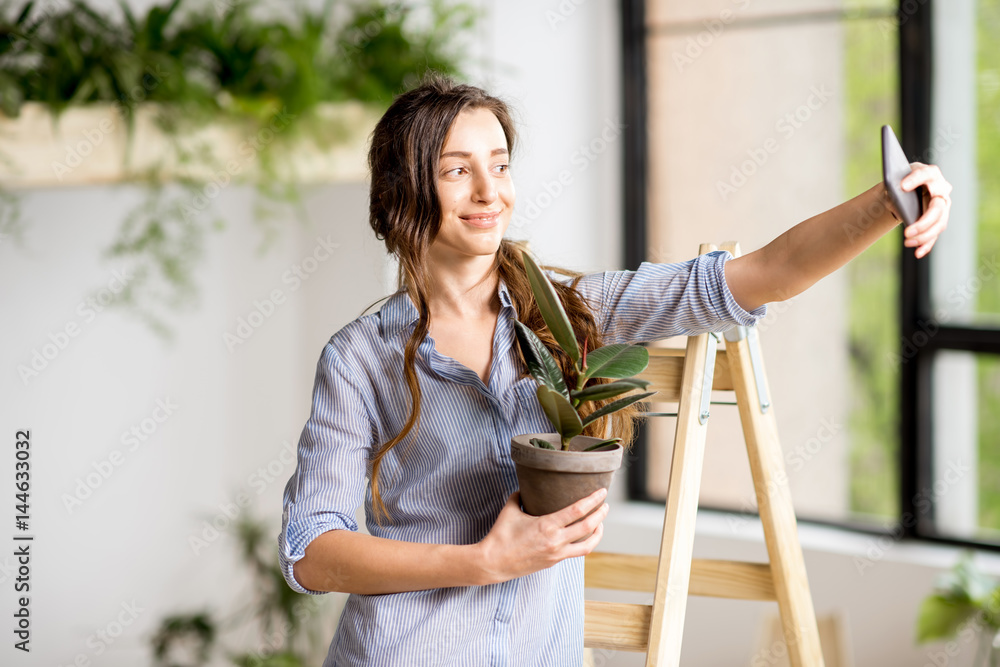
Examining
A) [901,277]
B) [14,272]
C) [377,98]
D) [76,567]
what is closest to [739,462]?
[901,277]

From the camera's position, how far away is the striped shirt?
1.18 metres

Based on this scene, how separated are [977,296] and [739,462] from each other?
83cm

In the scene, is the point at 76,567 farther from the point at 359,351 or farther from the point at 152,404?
the point at 359,351

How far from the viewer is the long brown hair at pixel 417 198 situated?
3.79 feet

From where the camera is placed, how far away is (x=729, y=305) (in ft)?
3.97

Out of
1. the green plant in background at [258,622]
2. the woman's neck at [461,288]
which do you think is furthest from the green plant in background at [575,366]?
the green plant in background at [258,622]

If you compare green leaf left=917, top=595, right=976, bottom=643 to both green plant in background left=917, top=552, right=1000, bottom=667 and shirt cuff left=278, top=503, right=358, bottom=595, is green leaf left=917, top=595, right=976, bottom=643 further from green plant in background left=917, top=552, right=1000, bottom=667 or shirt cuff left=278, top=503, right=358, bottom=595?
shirt cuff left=278, top=503, right=358, bottom=595

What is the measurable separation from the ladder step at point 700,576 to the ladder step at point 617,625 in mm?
87

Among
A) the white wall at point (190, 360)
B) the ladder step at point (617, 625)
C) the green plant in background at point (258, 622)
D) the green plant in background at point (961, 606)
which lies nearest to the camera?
the ladder step at point (617, 625)

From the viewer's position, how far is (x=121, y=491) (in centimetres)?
243

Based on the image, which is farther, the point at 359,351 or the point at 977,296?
the point at 977,296

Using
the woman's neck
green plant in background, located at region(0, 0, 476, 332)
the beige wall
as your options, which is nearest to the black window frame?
the beige wall

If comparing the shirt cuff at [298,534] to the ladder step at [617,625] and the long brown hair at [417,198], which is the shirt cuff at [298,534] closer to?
the long brown hair at [417,198]

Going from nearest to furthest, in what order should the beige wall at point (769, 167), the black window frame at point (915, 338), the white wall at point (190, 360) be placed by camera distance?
1. the white wall at point (190, 360)
2. the black window frame at point (915, 338)
3. the beige wall at point (769, 167)
